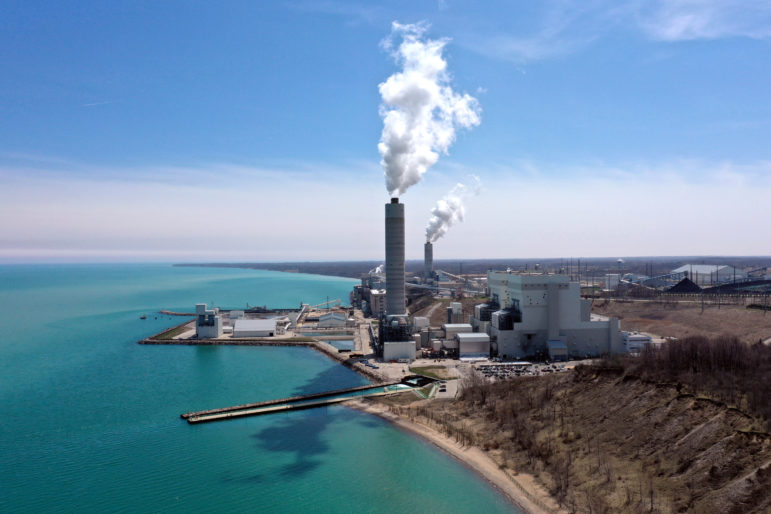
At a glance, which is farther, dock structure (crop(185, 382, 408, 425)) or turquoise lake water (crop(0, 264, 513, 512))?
dock structure (crop(185, 382, 408, 425))

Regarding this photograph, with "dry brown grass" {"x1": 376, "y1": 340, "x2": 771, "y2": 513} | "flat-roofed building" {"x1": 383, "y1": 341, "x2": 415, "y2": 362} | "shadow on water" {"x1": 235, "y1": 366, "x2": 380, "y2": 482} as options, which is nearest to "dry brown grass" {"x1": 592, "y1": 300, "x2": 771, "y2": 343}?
"dry brown grass" {"x1": 376, "y1": 340, "x2": 771, "y2": 513}

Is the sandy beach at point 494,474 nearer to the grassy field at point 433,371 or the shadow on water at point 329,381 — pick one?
the shadow on water at point 329,381

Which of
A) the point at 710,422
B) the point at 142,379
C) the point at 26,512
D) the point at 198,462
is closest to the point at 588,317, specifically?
the point at 710,422

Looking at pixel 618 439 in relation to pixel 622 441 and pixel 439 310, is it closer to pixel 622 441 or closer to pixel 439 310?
pixel 622 441

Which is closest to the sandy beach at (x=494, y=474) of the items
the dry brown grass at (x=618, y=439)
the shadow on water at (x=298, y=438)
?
the dry brown grass at (x=618, y=439)

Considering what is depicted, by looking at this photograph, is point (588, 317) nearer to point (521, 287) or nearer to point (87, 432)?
point (521, 287)

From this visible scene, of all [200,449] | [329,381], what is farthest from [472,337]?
[200,449]

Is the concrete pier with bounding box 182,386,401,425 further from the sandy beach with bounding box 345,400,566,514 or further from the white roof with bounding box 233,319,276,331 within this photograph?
the white roof with bounding box 233,319,276,331
